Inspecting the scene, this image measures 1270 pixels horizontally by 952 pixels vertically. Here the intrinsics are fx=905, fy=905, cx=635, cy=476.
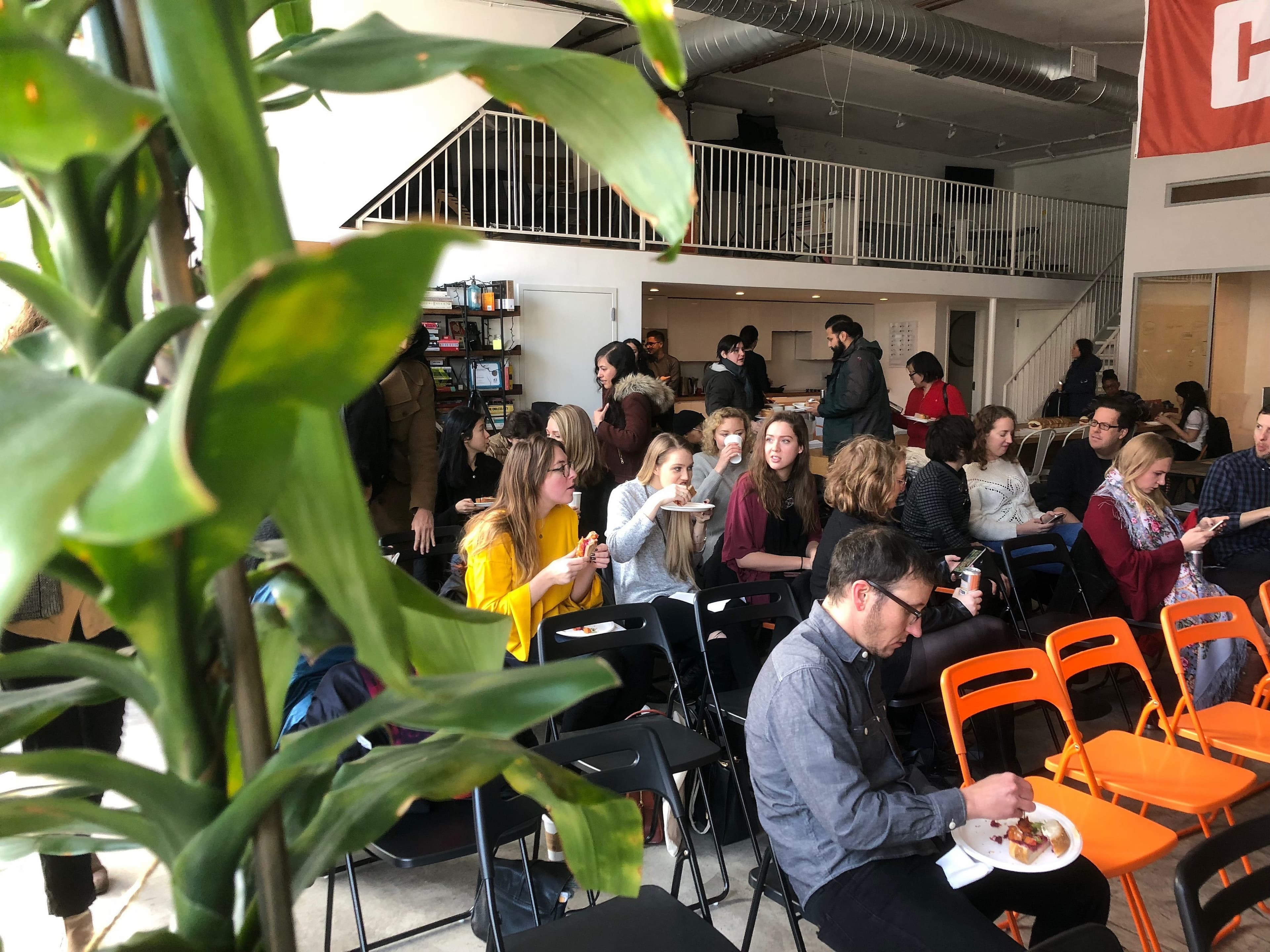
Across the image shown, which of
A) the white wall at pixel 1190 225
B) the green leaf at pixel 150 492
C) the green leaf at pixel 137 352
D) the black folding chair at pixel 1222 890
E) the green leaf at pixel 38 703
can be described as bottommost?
the black folding chair at pixel 1222 890

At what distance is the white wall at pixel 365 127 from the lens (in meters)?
7.08

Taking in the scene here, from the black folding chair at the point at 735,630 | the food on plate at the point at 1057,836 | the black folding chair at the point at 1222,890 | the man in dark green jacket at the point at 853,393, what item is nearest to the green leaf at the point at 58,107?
the black folding chair at the point at 1222,890

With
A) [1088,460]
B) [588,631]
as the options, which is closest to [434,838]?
[588,631]

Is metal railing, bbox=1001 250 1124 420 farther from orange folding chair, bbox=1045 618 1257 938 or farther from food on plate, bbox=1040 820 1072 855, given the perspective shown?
food on plate, bbox=1040 820 1072 855

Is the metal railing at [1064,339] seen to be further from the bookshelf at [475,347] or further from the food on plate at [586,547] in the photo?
the food on plate at [586,547]

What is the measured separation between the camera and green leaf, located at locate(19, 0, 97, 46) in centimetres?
42

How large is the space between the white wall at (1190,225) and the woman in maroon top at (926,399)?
352 centimetres

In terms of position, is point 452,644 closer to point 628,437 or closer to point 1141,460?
point 1141,460

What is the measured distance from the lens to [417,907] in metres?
2.91

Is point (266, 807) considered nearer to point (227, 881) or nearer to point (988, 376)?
point (227, 881)

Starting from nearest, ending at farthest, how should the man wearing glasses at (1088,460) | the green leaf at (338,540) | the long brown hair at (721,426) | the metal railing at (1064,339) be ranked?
1. the green leaf at (338,540)
2. the long brown hair at (721,426)
3. the man wearing glasses at (1088,460)
4. the metal railing at (1064,339)

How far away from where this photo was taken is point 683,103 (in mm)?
12352

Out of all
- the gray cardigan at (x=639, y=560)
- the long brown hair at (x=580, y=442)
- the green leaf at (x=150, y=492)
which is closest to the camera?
the green leaf at (x=150, y=492)

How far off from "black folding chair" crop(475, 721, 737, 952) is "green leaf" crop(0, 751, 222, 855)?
1.10m
